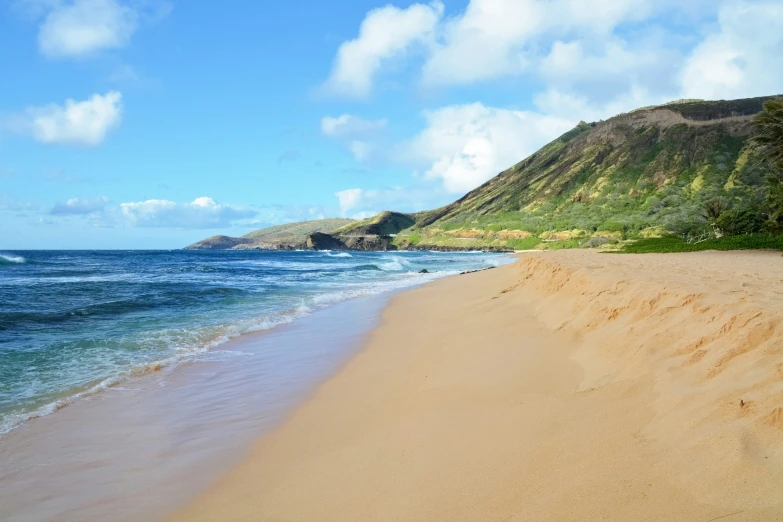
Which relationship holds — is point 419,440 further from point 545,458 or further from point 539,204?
point 539,204

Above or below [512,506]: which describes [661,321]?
above

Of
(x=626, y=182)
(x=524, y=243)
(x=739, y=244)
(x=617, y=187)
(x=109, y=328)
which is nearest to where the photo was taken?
(x=109, y=328)

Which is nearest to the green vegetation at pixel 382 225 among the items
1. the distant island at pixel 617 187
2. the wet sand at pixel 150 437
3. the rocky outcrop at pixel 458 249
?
the distant island at pixel 617 187

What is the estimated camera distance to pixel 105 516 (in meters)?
3.99

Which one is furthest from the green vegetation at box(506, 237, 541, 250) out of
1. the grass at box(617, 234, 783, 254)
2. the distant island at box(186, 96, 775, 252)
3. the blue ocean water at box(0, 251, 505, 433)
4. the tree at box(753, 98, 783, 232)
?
the blue ocean water at box(0, 251, 505, 433)

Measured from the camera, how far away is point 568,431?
418 cm

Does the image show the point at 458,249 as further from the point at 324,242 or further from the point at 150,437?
the point at 150,437

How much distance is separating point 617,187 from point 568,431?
103 metres

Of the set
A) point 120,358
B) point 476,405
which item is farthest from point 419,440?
point 120,358

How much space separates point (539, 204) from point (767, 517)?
382ft

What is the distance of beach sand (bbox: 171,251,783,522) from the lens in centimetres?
311

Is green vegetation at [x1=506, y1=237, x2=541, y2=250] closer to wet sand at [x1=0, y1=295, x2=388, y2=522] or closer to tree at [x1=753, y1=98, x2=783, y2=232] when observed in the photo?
tree at [x1=753, y1=98, x2=783, y2=232]

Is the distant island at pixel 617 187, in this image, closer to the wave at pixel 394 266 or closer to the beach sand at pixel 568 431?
the wave at pixel 394 266

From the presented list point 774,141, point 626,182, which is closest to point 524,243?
point 626,182
